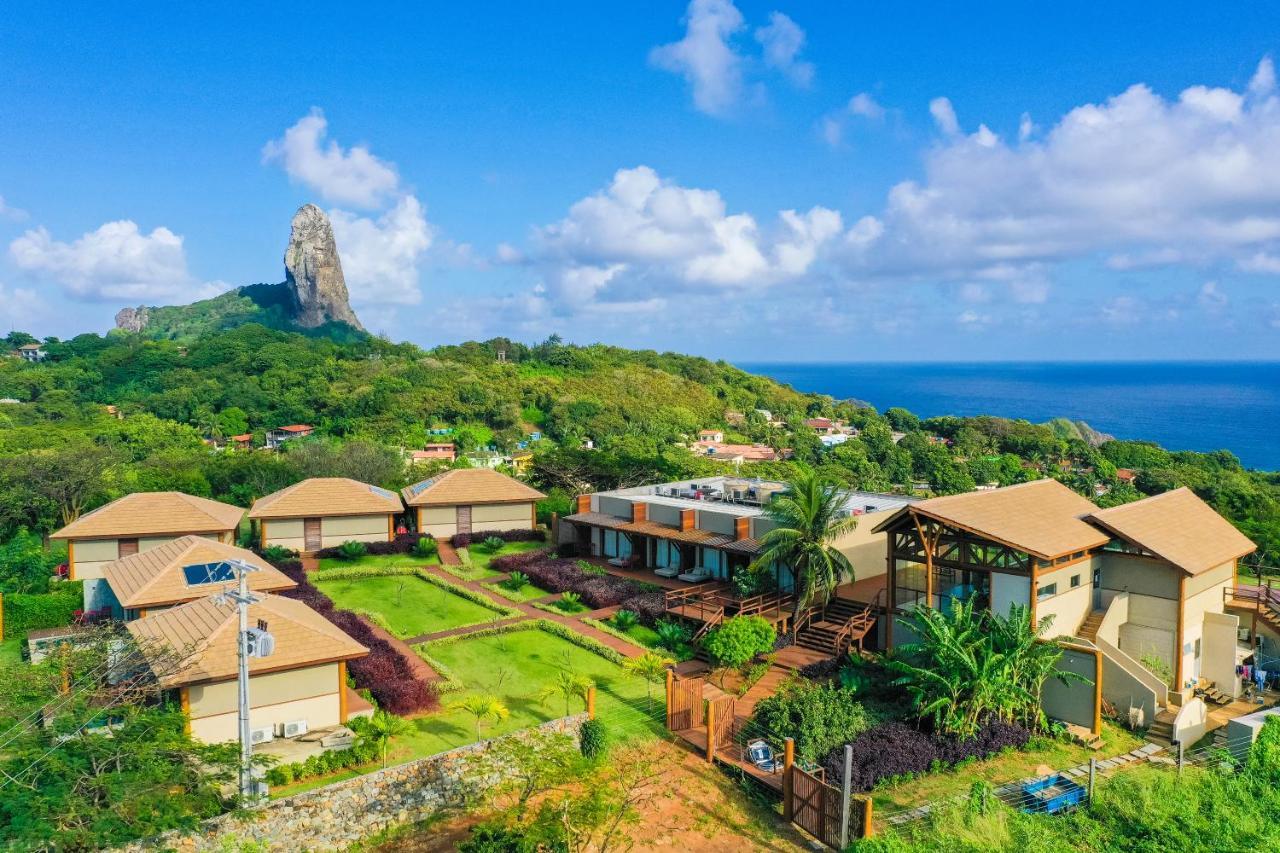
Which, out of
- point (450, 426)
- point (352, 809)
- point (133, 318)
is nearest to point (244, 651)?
point (352, 809)

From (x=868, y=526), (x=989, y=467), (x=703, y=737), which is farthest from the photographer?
(x=989, y=467)

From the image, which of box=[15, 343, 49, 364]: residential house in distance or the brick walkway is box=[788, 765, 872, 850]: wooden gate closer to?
the brick walkway

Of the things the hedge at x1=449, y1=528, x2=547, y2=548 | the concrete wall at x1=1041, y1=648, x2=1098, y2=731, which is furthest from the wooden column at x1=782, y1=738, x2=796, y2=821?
the hedge at x1=449, y1=528, x2=547, y2=548

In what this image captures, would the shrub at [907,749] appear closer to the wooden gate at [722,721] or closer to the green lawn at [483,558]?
the wooden gate at [722,721]

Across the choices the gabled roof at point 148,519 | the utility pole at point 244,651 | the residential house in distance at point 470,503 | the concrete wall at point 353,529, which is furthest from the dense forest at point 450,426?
the utility pole at point 244,651

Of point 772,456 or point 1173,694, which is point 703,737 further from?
point 772,456

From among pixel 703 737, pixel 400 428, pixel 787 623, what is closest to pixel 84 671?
pixel 703 737

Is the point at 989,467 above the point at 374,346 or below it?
below
